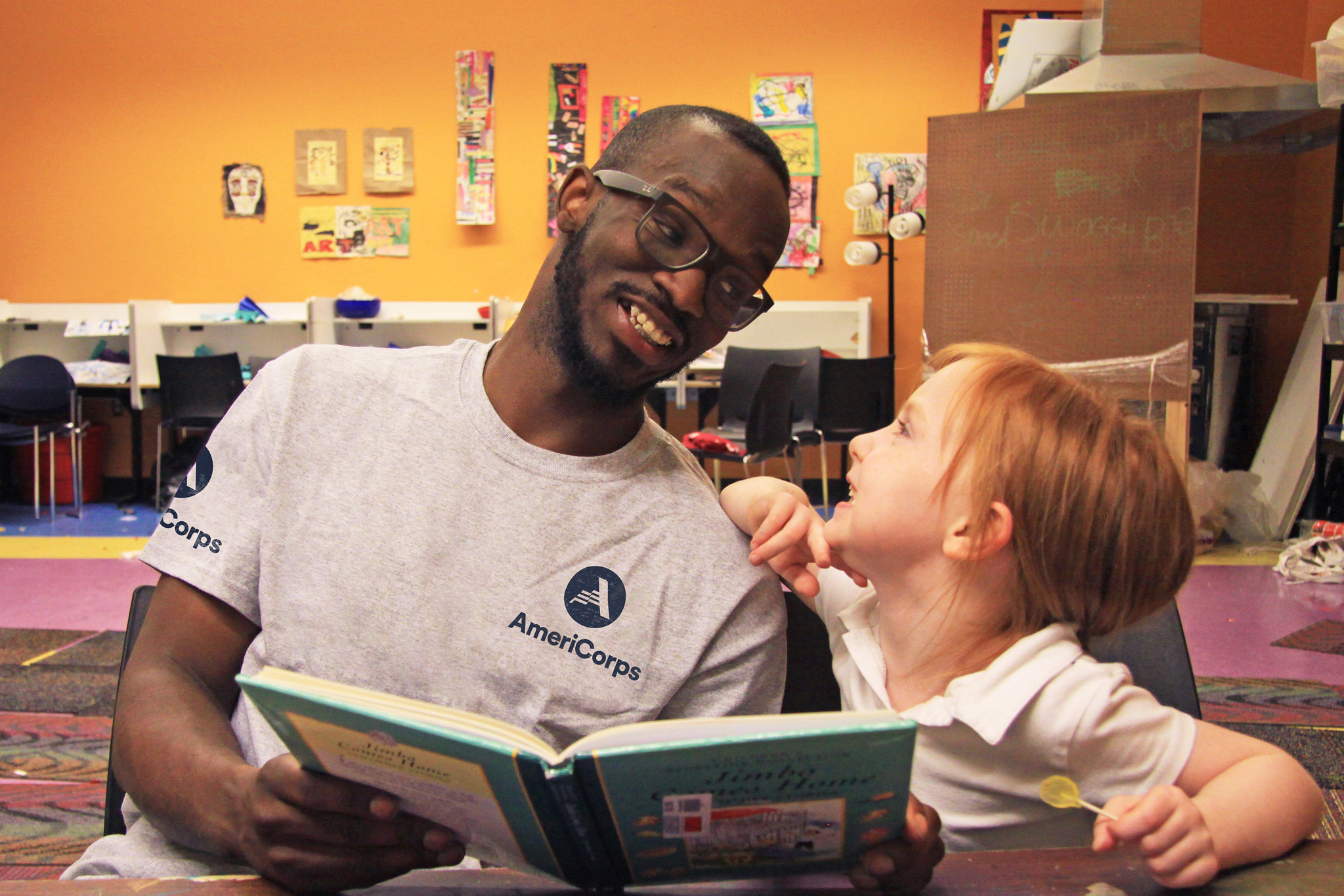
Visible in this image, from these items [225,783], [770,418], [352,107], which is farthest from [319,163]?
[225,783]

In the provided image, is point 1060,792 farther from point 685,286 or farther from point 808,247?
point 808,247

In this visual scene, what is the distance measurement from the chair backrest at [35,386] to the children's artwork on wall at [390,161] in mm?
2237

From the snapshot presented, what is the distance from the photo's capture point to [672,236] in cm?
110

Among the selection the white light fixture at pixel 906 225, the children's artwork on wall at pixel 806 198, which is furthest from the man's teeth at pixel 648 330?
the children's artwork on wall at pixel 806 198

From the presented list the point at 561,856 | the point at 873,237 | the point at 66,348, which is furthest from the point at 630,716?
the point at 66,348

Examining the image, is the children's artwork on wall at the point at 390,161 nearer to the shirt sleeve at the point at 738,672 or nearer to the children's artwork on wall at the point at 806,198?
the children's artwork on wall at the point at 806,198

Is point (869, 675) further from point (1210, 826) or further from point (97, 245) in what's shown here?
point (97, 245)

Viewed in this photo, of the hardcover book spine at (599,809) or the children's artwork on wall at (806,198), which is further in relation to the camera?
the children's artwork on wall at (806,198)

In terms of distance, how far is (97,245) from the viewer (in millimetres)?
6676

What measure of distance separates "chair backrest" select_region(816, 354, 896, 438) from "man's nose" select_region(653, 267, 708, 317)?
165 inches

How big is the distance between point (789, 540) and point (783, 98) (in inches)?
233

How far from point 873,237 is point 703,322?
5542 millimetres

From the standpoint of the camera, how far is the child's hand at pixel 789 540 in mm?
1019

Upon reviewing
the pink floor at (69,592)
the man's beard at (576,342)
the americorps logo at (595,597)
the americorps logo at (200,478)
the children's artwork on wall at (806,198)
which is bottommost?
the pink floor at (69,592)
